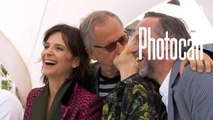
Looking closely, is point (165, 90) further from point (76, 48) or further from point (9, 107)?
point (9, 107)

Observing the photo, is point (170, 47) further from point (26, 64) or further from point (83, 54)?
point (26, 64)

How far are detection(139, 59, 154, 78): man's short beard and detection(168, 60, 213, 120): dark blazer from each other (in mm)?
166

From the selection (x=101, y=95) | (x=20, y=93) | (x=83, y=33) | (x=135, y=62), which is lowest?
(x=20, y=93)

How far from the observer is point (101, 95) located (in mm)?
1580

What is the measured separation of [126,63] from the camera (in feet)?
4.97

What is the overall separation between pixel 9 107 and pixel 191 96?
2.94 ft

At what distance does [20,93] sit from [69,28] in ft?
3.52

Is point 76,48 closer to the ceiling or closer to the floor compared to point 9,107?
closer to the ceiling

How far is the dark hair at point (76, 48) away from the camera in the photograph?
1608 millimetres

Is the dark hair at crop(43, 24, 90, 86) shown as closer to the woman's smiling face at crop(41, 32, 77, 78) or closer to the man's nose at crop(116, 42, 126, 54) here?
the woman's smiling face at crop(41, 32, 77, 78)

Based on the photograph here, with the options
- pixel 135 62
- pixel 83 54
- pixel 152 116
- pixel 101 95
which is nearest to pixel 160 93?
pixel 152 116

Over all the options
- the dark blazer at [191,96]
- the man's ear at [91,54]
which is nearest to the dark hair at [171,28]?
the dark blazer at [191,96]

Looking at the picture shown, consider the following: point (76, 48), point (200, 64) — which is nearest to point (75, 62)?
point (76, 48)

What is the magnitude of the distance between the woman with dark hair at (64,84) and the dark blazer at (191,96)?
0.39 meters
